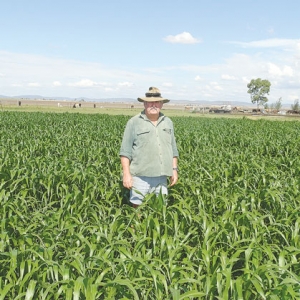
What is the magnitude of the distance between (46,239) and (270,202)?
326cm

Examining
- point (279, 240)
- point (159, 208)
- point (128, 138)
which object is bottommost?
point (279, 240)

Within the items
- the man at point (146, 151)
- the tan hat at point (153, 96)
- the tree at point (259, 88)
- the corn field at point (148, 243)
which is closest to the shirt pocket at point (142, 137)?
the man at point (146, 151)

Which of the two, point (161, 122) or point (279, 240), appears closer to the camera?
point (279, 240)

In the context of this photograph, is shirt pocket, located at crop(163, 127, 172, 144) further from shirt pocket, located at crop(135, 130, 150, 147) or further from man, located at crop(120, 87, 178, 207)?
shirt pocket, located at crop(135, 130, 150, 147)

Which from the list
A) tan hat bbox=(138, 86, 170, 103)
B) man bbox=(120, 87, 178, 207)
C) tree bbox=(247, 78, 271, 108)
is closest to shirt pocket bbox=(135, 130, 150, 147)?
man bbox=(120, 87, 178, 207)

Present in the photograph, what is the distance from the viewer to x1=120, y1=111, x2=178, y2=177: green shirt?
5.39 metres

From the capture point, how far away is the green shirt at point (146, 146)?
539cm

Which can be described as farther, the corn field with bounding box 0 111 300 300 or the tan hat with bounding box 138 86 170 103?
the tan hat with bounding box 138 86 170 103

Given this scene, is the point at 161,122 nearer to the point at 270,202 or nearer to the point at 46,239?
the point at 270,202

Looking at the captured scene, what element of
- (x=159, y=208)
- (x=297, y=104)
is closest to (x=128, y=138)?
(x=159, y=208)

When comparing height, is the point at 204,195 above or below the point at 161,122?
below

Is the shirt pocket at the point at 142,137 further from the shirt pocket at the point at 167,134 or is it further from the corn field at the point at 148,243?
the corn field at the point at 148,243

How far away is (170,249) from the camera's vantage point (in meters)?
3.74

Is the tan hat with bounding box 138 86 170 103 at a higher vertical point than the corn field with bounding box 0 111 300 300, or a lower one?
higher
